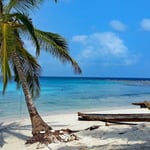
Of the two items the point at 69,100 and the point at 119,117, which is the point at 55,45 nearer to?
the point at 119,117

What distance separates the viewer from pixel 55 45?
1156 centimetres

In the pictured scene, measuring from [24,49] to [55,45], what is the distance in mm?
887

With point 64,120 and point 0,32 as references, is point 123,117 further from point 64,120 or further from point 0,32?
point 64,120

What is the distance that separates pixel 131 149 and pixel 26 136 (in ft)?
13.0

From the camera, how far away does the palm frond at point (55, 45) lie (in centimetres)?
1150

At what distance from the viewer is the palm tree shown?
950cm

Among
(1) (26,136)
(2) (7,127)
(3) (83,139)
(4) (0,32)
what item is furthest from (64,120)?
(4) (0,32)

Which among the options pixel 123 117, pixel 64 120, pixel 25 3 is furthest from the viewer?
pixel 64 120

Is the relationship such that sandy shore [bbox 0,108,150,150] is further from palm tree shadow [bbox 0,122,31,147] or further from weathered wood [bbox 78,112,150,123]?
weathered wood [bbox 78,112,150,123]

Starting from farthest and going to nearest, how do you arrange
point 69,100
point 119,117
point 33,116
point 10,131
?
point 69,100
point 10,131
point 33,116
point 119,117

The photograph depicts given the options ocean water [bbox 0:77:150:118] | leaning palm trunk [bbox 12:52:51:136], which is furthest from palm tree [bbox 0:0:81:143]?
ocean water [bbox 0:77:150:118]

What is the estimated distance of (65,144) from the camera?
33.7 ft

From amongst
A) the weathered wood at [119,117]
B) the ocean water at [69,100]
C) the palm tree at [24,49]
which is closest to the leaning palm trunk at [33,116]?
the palm tree at [24,49]

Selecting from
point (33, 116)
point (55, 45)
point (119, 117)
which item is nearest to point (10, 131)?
point (33, 116)
